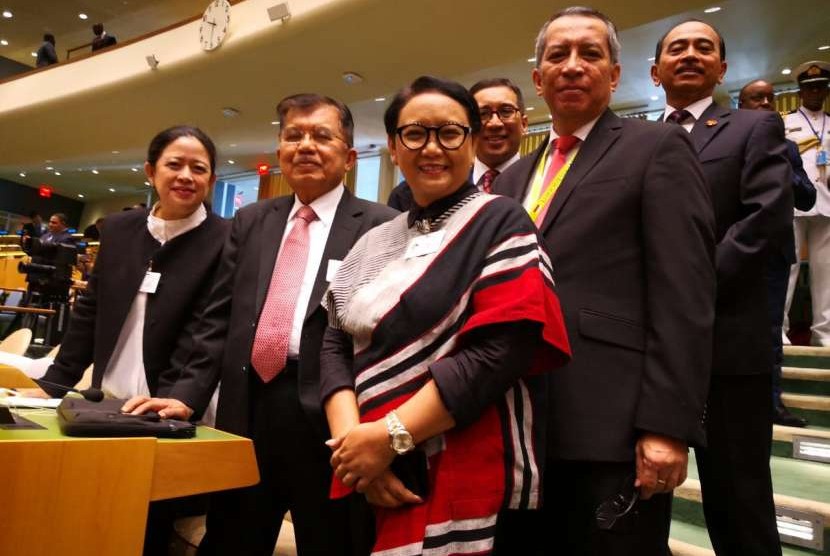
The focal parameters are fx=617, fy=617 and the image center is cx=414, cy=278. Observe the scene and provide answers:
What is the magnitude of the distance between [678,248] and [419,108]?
0.55 metres

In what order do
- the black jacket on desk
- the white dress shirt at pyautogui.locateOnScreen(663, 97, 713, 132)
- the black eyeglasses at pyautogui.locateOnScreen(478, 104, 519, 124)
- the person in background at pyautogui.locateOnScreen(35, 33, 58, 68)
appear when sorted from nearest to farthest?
the white dress shirt at pyautogui.locateOnScreen(663, 97, 713, 132)
the black jacket on desk
the black eyeglasses at pyautogui.locateOnScreen(478, 104, 519, 124)
the person in background at pyautogui.locateOnScreen(35, 33, 58, 68)

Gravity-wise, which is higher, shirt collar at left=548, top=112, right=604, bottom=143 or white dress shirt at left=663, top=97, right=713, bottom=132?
white dress shirt at left=663, top=97, right=713, bottom=132

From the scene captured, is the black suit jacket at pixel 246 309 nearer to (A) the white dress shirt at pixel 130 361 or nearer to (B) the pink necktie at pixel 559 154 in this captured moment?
(A) the white dress shirt at pixel 130 361

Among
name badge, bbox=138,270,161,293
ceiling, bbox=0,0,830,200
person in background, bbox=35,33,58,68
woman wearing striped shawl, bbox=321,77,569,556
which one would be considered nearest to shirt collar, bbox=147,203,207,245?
name badge, bbox=138,270,161,293

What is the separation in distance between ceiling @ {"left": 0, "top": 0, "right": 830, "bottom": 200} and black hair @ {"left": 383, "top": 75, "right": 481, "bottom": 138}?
4610mm

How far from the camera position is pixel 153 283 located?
75.2 inches

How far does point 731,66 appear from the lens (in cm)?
735

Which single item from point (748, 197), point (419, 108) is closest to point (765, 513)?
point (748, 197)

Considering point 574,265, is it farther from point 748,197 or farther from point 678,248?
point 748,197

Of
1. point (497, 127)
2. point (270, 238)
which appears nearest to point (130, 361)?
point (270, 238)

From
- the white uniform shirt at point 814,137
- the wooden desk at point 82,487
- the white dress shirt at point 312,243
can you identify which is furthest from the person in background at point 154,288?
the white uniform shirt at point 814,137

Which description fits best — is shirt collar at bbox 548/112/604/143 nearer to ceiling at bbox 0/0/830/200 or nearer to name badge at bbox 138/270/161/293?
name badge at bbox 138/270/161/293

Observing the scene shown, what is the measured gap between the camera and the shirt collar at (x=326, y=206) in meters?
1.72

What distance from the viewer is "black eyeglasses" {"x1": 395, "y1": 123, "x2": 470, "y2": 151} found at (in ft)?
3.89
